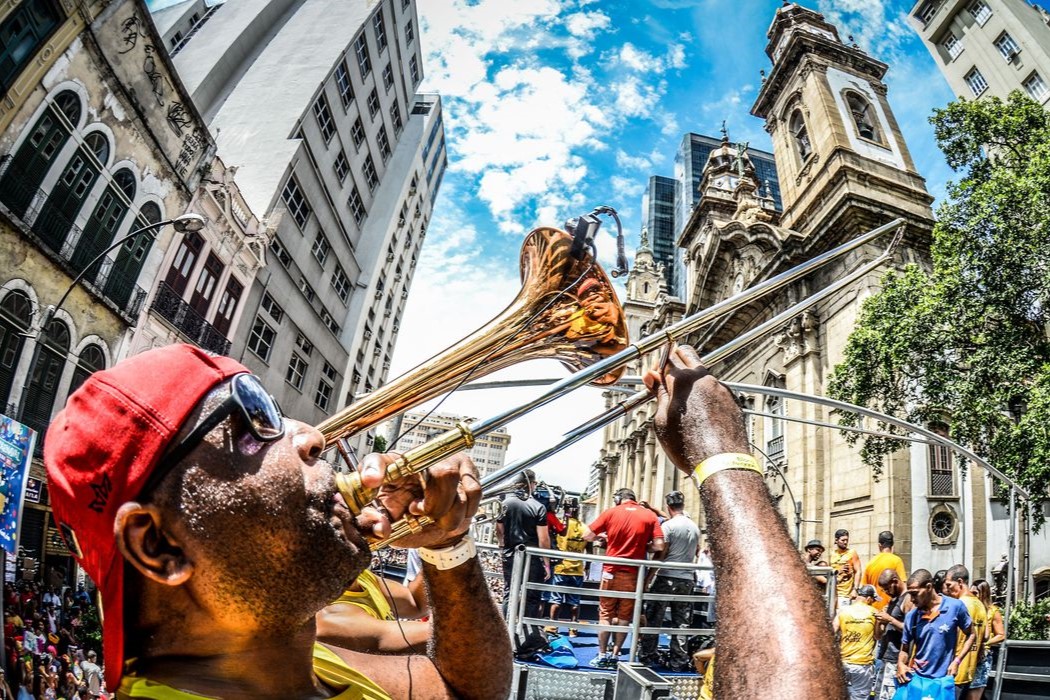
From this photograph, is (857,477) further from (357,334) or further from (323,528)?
(357,334)

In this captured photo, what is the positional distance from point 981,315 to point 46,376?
20.9m

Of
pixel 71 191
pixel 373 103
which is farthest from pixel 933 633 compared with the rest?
pixel 373 103

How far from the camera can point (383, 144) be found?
37562mm

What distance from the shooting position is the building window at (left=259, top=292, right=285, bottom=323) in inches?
883

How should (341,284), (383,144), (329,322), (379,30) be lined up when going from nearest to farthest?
(329,322) < (379,30) < (341,284) < (383,144)

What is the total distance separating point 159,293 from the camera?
634 inches

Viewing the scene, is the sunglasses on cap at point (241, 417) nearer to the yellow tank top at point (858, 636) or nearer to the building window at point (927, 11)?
the yellow tank top at point (858, 636)

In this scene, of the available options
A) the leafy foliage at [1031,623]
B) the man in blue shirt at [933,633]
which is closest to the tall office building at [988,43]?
the leafy foliage at [1031,623]

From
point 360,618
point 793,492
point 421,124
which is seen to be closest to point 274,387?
point 793,492

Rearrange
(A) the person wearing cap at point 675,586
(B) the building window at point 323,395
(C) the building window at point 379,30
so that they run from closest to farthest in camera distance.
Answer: (A) the person wearing cap at point 675,586
(B) the building window at point 323,395
(C) the building window at point 379,30

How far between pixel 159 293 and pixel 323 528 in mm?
18335

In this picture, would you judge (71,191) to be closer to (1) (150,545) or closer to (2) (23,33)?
(2) (23,33)

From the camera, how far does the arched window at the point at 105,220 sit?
44.7ft

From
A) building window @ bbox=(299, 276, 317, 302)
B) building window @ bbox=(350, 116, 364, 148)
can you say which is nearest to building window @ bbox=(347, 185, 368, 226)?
building window @ bbox=(350, 116, 364, 148)
